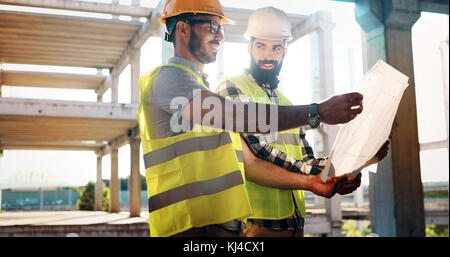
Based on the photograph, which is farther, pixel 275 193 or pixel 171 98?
pixel 275 193

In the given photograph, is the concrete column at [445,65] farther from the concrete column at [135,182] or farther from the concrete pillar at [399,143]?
the concrete pillar at [399,143]

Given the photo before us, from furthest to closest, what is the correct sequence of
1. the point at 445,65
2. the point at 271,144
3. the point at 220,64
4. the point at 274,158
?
the point at 445,65, the point at 220,64, the point at 271,144, the point at 274,158

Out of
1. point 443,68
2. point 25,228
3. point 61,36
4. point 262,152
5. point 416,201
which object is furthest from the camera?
point 443,68

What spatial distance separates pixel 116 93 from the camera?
19.4 metres

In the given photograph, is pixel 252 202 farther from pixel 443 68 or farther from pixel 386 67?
pixel 443 68

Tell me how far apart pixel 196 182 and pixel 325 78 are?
1280cm

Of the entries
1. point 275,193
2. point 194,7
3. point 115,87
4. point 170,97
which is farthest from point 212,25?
point 115,87

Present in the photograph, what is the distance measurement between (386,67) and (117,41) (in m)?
15.1

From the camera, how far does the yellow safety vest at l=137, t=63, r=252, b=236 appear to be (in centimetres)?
189

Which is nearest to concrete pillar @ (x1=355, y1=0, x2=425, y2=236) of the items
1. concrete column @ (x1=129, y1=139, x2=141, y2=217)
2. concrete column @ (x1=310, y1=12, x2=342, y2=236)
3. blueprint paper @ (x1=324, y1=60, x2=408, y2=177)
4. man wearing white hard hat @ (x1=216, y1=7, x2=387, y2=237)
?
man wearing white hard hat @ (x1=216, y1=7, x2=387, y2=237)

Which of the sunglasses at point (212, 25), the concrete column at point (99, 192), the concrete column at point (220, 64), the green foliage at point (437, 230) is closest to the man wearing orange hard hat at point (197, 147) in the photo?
the sunglasses at point (212, 25)

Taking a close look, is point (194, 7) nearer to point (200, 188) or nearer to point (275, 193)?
point (200, 188)

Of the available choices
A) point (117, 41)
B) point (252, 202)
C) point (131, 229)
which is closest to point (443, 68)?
point (117, 41)

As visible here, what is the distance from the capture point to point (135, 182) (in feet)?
52.5
